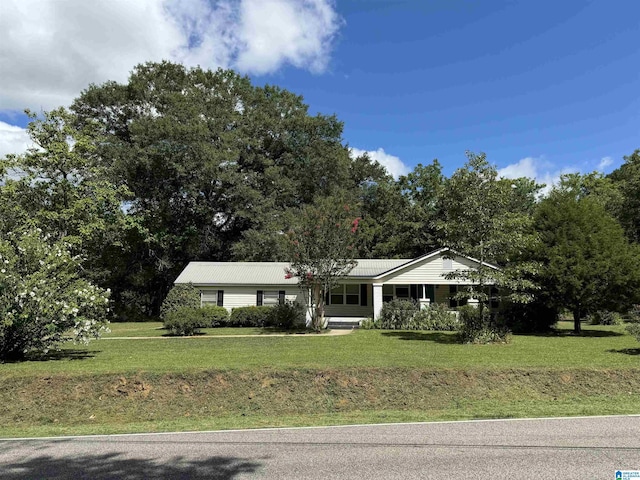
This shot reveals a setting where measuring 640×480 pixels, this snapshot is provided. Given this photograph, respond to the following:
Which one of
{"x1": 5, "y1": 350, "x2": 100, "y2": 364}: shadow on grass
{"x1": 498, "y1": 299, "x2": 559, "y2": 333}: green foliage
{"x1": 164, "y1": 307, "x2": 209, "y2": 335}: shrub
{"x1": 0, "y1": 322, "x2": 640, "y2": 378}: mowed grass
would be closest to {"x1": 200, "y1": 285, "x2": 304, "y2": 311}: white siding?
{"x1": 164, "y1": 307, "x2": 209, "y2": 335}: shrub

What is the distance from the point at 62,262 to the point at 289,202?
26.2 meters

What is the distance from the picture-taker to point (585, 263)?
20844 mm

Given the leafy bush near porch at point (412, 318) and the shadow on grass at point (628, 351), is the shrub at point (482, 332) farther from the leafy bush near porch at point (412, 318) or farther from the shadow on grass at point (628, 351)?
the leafy bush near porch at point (412, 318)

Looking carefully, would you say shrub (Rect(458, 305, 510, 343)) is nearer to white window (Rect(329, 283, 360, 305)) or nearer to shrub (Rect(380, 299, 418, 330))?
shrub (Rect(380, 299, 418, 330))

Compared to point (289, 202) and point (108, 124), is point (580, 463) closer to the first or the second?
point (289, 202)

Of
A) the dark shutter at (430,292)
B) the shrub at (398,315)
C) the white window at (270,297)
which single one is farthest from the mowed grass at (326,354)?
the dark shutter at (430,292)

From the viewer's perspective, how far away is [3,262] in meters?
12.9

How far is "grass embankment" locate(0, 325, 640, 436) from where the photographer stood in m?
9.07

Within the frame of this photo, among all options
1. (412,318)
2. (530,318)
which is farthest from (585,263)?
(412,318)

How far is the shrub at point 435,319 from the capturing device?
23469 mm

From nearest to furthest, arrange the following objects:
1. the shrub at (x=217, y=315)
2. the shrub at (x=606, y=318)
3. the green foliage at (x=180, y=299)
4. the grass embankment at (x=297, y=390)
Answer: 1. the grass embankment at (x=297, y=390)
2. the shrub at (x=217, y=315)
3. the green foliage at (x=180, y=299)
4. the shrub at (x=606, y=318)

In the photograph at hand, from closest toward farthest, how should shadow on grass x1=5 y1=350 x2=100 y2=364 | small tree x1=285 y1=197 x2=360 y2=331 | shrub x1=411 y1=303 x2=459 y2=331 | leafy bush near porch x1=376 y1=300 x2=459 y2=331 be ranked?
1. shadow on grass x1=5 y1=350 x2=100 y2=364
2. small tree x1=285 y1=197 x2=360 y2=331
3. shrub x1=411 y1=303 x2=459 y2=331
4. leafy bush near porch x1=376 y1=300 x2=459 y2=331

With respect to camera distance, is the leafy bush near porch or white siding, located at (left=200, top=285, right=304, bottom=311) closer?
the leafy bush near porch

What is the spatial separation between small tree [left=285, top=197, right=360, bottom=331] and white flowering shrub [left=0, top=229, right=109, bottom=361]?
10065mm
